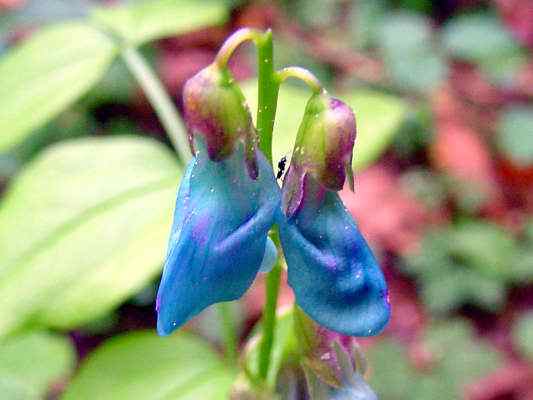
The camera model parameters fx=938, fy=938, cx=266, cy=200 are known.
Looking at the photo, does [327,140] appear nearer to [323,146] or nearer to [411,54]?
[323,146]

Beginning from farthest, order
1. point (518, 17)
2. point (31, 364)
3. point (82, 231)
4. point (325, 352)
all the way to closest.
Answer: point (518, 17) → point (31, 364) → point (82, 231) → point (325, 352)

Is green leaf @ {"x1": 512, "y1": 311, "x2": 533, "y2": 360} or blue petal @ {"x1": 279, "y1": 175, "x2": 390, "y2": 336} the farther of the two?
green leaf @ {"x1": 512, "y1": 311, "x2": 533, "y2": 360}

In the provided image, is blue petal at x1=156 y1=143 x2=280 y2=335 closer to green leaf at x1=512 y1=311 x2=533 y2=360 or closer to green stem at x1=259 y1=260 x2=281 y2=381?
green stem at x1=259 y1=260 x2=281 y2=381

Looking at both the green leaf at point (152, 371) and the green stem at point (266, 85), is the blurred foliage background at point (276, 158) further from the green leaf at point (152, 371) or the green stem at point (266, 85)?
the green stem at point (266, 85)

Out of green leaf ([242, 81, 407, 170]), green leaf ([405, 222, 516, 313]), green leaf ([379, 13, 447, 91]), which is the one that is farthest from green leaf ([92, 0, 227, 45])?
green leaf ([379, 13, 447, 91])

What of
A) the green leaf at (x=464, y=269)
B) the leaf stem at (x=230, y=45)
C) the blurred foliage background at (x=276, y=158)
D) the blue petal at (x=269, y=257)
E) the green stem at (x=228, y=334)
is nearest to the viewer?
the leaf stem at (x=230, y=45)

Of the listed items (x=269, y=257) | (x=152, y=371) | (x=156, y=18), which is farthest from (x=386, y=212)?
(x=269, y=257)

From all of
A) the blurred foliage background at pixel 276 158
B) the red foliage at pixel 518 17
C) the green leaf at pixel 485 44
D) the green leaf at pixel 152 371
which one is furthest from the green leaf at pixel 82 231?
the red foliage at pixel 518 17
